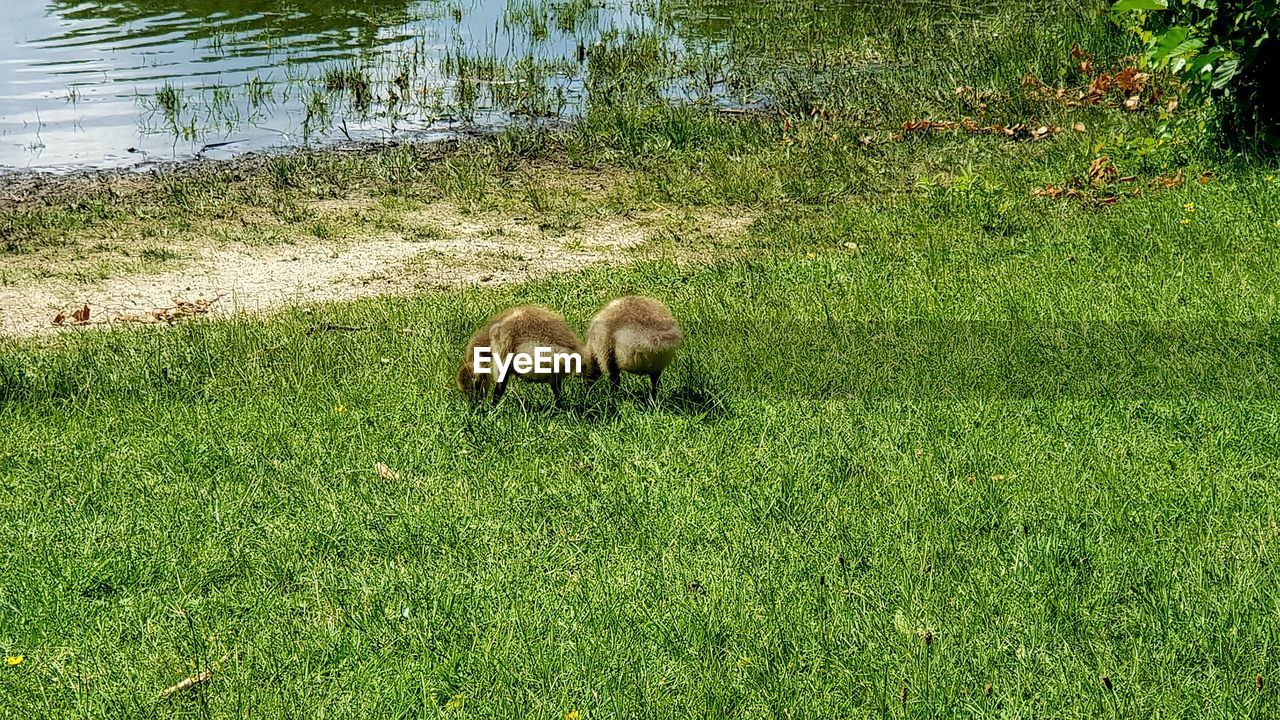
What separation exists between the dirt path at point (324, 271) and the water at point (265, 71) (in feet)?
13.4

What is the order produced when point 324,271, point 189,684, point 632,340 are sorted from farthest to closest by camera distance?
point 324,271 → point 632,340 → point 189,684

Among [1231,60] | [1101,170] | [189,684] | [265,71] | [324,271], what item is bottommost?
[324,271]

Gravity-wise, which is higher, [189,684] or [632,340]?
[632,340]

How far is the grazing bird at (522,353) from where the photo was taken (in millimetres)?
A: 5453

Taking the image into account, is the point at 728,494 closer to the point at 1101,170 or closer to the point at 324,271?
the point at 324,271

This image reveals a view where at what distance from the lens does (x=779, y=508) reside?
14.7ft

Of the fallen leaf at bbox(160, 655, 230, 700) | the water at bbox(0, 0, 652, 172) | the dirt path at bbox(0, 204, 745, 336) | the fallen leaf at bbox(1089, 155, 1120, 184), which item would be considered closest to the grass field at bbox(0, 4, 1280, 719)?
the fallen leaf at bbox(160, 655, 230, 700)

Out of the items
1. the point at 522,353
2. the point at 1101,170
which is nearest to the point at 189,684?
the point at 522,353

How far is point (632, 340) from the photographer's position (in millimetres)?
5383

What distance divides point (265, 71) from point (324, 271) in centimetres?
842

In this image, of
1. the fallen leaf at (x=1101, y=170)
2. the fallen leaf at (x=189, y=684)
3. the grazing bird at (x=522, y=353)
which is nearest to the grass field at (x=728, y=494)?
the fallen leaf at (x=189, y=684)

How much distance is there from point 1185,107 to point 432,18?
43.2 feet

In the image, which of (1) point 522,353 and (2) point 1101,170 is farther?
(2) point 1101,170

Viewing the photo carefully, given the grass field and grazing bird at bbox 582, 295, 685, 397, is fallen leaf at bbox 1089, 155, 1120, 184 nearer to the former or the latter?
the grass field
